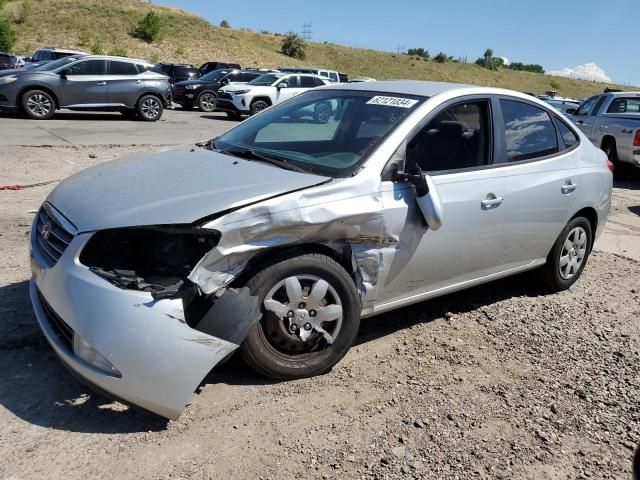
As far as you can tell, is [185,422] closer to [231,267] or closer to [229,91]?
[231,267]

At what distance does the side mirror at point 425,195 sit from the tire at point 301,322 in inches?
25.8

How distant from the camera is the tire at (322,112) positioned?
4.41 metres

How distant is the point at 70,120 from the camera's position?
15.9 meters

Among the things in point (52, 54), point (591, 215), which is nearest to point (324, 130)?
point (591, 215)

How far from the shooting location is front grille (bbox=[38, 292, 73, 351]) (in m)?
2.90

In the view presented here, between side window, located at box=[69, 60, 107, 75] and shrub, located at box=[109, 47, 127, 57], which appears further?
shrub, located at box=[109, 47, 127, 57]

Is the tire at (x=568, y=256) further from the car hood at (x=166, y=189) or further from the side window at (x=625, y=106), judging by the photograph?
the side window at (x=625, y=106)

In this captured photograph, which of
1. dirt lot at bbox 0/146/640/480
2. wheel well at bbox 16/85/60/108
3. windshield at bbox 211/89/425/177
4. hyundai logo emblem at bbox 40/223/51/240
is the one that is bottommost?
wheel well at bbox 16/85/60/108

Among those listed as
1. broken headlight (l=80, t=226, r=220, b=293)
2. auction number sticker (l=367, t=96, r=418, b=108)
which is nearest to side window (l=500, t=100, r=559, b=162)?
auction number sticker (l=367, t=96, r=418, b=108)

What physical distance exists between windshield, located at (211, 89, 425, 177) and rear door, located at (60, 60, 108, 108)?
1299 centimetres

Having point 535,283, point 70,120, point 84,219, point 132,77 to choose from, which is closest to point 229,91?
point 132,77

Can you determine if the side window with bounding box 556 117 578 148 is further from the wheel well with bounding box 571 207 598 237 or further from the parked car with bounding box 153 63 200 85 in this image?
the parked car with bounding box 153 63 200 85

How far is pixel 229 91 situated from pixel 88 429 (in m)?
18.4

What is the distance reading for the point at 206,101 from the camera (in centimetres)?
2295
